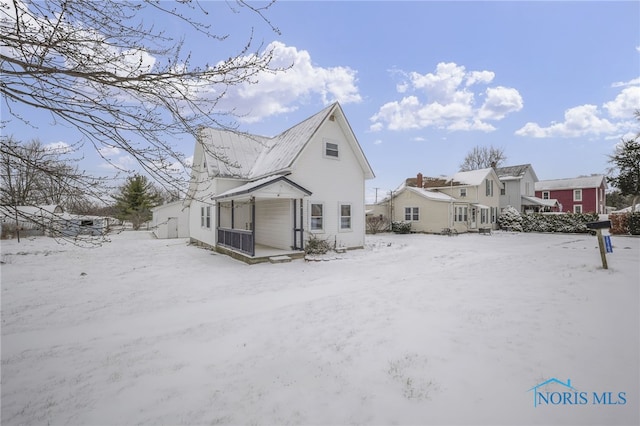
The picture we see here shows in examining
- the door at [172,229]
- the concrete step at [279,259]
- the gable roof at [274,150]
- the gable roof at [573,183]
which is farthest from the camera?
the gable roof at [573,183]

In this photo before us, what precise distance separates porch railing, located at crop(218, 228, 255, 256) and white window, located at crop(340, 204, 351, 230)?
5.21m

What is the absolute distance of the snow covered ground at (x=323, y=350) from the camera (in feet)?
9.09

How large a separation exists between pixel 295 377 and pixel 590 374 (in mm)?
3503

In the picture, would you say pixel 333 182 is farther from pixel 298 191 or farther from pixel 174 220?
pixel 174 220

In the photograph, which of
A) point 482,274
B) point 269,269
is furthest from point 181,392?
point 482,274

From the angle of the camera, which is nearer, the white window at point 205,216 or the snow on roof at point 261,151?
the snow on roof at point 261,151

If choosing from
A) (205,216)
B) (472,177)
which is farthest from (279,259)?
(472,177)

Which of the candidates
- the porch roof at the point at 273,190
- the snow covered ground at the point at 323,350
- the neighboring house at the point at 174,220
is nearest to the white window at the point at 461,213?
the snow covered ground at the point at 323,350

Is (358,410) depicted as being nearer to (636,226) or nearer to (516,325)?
(516,325)

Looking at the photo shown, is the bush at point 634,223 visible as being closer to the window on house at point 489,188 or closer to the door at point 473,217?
the window on house at point 489,188

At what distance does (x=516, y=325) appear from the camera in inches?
182

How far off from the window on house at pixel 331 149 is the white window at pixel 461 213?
53.1 feet

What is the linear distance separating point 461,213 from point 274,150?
18.9 m
